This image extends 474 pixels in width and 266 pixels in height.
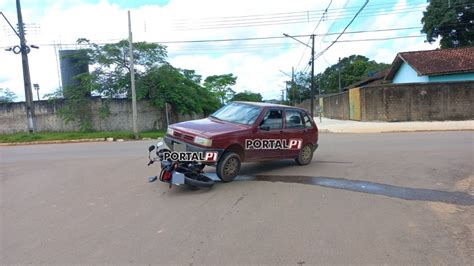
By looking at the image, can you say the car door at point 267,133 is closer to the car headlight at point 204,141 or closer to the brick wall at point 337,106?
the car headlight at point 204,141

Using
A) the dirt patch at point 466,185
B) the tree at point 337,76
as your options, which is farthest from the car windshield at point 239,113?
the tree at point 337,76

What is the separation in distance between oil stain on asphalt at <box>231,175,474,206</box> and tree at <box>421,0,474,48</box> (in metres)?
41.1

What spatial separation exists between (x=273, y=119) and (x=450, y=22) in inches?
1639

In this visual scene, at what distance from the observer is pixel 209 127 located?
7766 mm

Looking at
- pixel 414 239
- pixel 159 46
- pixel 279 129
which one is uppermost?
pixel 159 46

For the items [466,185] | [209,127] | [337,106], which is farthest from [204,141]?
[337,106]

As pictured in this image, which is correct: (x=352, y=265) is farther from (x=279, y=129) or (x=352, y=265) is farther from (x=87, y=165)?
(x=87, y=165)

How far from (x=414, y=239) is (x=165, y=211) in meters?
3.47

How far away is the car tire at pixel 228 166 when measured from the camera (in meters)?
7.54

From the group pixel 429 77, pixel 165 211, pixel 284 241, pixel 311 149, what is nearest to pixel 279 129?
pixel 311 149

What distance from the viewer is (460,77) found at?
31.4m

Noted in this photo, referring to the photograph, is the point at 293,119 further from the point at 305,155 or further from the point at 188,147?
the point at 188,147

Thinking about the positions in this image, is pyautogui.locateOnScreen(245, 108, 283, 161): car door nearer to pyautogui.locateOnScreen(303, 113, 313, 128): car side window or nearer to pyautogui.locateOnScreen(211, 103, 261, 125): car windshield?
pyautogui.locateOnScreen(211, 103, 261, 125): car windshield

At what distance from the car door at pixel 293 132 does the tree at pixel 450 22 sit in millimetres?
39593
